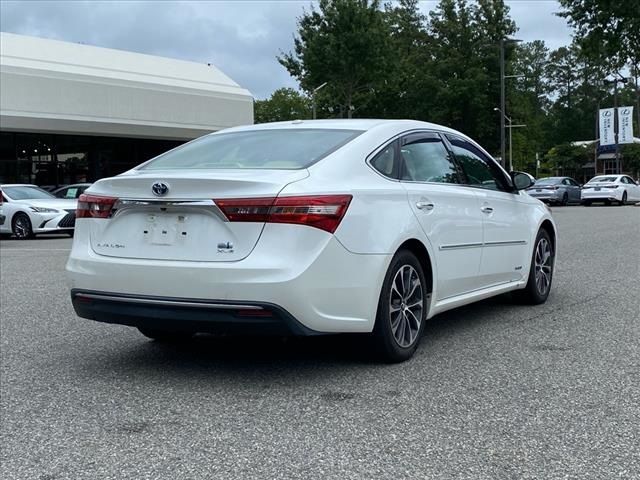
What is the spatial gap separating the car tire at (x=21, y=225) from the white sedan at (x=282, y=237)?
13524mm

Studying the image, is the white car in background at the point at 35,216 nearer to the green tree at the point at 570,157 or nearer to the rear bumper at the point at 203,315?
the rear bumper at the point at 203,315

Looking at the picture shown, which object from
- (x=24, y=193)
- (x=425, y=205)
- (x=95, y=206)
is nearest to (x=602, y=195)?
(x=24, y=193)

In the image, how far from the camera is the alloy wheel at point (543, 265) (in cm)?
701

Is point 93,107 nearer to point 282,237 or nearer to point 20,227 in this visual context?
point 20,227

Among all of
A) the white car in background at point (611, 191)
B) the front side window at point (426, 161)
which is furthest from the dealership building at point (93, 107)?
the front side window at point (426, 161)

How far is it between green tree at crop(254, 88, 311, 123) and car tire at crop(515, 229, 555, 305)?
50.1m

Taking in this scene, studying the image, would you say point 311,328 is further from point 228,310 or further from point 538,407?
point 538,407

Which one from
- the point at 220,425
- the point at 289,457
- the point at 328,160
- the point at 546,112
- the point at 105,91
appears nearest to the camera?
the point at 289,457

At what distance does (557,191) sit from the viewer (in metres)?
34.1

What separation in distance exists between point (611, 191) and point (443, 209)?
29.8 meters

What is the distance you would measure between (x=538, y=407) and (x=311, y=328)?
1277 millimetres

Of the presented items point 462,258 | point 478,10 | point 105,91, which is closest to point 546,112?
point 478,10

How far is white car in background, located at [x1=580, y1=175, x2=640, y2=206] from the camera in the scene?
3269cm

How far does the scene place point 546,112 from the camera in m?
110
